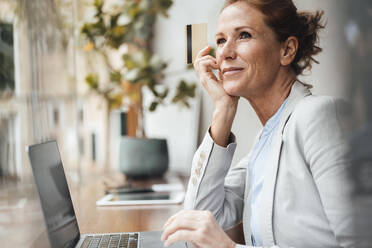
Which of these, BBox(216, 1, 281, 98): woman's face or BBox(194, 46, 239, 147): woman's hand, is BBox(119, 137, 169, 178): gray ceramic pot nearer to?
BBox(194, 46, 239, 147): woman's hand

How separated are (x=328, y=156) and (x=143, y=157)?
1.34 metres

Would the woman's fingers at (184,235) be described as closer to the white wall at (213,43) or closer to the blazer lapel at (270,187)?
the blazer lapel at (270,187)

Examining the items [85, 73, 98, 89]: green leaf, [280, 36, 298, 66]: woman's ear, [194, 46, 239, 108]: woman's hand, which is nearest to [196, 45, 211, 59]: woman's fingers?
[194, 46, 239, 108]: woman's hand

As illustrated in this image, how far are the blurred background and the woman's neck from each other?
0.09 metres

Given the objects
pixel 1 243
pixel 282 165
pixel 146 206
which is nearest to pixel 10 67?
pixel 1 243

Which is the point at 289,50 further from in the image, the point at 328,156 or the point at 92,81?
the point at 92,81

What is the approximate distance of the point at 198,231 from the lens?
31.6 inches

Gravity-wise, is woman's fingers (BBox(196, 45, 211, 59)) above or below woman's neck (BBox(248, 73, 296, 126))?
above

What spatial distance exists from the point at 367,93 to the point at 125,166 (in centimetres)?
169

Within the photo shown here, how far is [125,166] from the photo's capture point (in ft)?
6.61

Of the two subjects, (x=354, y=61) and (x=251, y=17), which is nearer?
(x=354, y=61)

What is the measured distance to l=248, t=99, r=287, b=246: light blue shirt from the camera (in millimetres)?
979

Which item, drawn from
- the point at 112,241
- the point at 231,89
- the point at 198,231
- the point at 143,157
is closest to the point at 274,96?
the point at 231,89

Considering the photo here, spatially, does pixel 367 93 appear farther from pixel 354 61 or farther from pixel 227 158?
pixel 227 158
